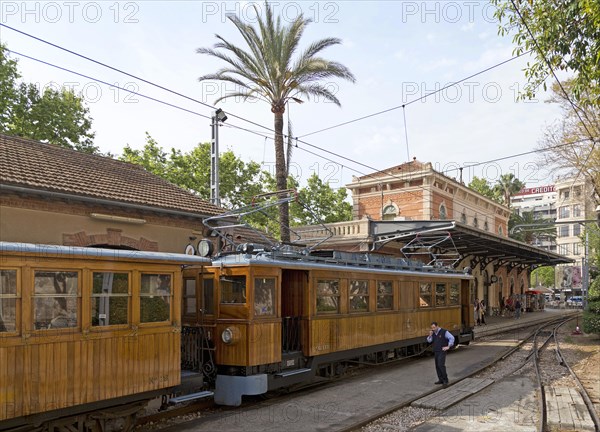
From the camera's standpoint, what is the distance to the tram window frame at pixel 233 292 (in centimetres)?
980

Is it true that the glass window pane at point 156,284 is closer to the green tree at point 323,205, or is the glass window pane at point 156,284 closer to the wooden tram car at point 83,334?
the wooden tram car at point 83,334

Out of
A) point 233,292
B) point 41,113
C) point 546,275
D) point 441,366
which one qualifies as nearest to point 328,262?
point 233,292

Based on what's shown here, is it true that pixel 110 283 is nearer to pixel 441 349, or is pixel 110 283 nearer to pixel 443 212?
pixel 441 349

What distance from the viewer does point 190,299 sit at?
1027 centimetres

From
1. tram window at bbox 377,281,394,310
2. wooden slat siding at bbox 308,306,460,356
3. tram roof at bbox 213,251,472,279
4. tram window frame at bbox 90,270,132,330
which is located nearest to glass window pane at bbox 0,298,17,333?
tram window frame at bbox 90,270,132,330

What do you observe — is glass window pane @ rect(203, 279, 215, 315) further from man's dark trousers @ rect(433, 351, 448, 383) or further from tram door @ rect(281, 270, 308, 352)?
man's dark trousers @ rect(433, 351, 448, 383)

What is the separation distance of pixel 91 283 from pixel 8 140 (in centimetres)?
892

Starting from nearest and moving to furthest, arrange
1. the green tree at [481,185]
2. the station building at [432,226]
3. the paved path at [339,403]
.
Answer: the paved path at [339,403] < the station building at [432,226] < the green tree at [481,185]

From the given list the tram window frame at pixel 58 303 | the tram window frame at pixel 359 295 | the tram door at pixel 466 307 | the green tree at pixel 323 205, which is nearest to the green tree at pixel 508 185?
the green tree at pixel 323 205

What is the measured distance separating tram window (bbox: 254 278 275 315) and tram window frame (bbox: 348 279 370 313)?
2680 mm

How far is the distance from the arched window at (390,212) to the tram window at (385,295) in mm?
20273

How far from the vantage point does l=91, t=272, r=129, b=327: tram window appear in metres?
7.22

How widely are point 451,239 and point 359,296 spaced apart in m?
12.2

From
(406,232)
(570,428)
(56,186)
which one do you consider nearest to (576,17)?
(570,428)
